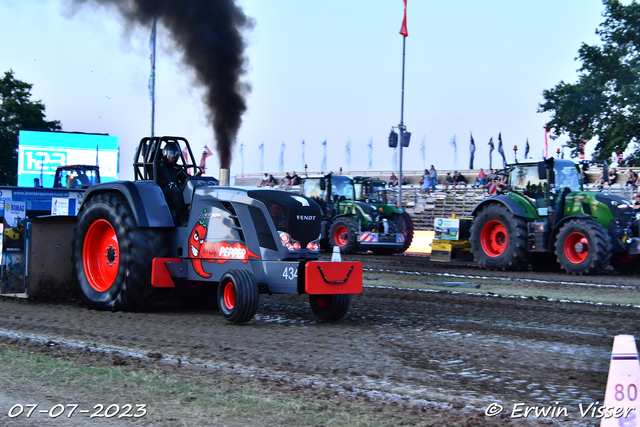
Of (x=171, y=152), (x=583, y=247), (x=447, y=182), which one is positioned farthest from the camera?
(x=447, y=182)

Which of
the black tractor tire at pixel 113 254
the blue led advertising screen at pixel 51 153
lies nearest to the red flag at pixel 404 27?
the blue led advertising screen at pixel 51 153

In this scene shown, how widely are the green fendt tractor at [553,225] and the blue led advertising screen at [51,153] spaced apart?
Answer: 951 inches

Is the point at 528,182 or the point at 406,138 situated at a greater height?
the point at 406,138

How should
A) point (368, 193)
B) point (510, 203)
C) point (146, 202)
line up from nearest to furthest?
point (146, 202) → point (510, 203) → point (368, 193)

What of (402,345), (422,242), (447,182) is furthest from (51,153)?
(402,345)

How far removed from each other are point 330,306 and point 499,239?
351 inches

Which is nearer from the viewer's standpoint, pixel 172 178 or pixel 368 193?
pixel 172 178

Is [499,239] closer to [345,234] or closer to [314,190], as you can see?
[345,234]

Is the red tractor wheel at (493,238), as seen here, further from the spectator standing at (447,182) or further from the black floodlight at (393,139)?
the spectator standing at (447,182)

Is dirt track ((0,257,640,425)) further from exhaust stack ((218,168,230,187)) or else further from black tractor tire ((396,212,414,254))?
black tractor tire ((396,212,414,254))

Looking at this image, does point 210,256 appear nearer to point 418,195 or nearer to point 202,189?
point 202,189

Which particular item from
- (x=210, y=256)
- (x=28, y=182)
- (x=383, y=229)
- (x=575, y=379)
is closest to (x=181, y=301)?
(x=210, y=256)

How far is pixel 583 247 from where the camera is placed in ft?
45.0

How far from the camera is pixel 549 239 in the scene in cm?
1430
